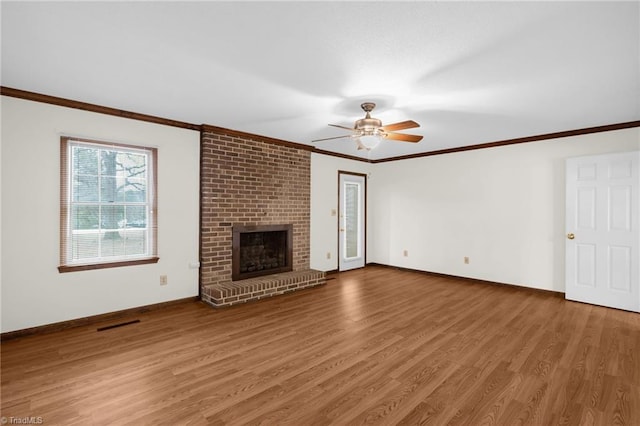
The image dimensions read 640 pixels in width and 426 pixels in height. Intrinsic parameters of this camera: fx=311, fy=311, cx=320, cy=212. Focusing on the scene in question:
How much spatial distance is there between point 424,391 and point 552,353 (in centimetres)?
149

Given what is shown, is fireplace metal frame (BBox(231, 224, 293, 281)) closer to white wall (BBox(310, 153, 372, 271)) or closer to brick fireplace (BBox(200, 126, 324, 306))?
brick fireplace (BBox(200, 126, 324, 306))

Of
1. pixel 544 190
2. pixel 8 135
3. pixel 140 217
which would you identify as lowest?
pixel 140 217

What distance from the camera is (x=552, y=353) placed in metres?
2.84

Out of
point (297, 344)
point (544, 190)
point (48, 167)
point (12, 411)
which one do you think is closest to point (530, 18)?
point (297, 344)

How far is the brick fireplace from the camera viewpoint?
4422mm

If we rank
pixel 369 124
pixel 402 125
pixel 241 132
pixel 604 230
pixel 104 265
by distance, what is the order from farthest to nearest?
1. pixel 241 132
2. pixel 604 230
3. pixel 104 265
4. pixel 369 124
5. pixel 402 125

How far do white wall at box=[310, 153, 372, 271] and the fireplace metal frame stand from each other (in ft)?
1.97

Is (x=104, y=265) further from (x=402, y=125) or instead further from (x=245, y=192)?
(x=402, y=125)

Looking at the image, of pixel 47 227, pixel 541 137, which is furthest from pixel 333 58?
pixel 541 137

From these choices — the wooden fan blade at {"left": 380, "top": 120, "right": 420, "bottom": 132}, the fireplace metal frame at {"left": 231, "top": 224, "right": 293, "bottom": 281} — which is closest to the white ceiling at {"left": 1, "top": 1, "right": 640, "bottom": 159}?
Answer: the wooden fan blade at {"left": 380, "top": 120, "right": 420, "bottom": 132}

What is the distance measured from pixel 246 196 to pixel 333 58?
9.57 feet

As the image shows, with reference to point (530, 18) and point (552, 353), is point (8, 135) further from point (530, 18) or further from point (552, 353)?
point (552, 353)

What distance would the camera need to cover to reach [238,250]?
475 centimetres

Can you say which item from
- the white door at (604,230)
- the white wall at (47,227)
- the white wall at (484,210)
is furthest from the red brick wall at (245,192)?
the white door at (604,230)
